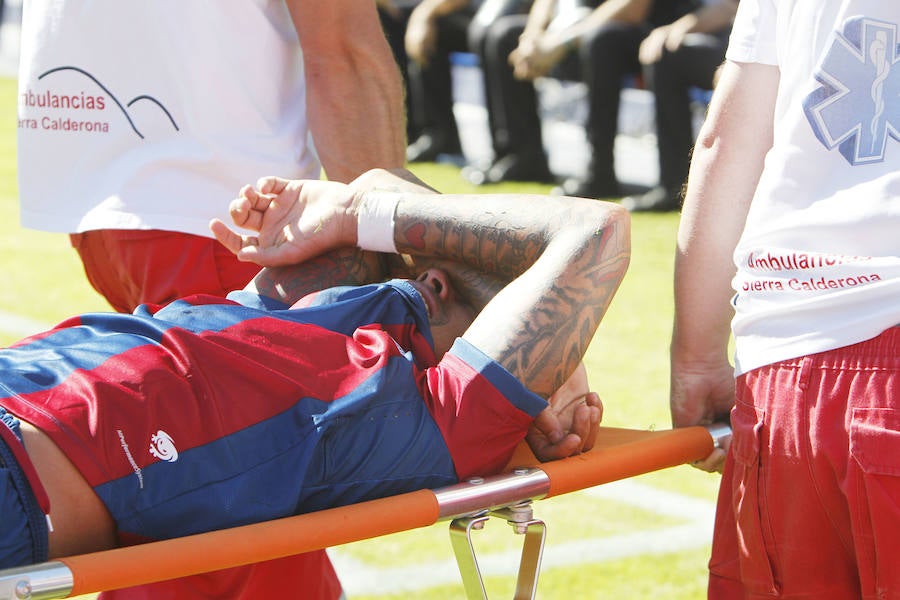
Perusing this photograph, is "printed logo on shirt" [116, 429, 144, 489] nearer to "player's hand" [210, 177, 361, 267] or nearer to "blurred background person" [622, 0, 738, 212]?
"player's hand" [210, 177, 361, 267]

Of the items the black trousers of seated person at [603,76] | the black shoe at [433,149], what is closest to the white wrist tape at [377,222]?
the black trousers of seated person at [603,76]

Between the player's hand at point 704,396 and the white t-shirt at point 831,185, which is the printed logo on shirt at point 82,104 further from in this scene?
the white t-shirt at point 831,185

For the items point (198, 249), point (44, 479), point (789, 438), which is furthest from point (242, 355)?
point (789, 438)

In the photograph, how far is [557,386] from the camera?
7.27 feet

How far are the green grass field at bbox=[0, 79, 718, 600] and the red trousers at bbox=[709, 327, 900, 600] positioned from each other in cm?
53

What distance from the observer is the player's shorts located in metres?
1.77

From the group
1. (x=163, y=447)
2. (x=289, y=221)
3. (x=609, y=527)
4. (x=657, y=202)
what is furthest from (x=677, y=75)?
(x=163, y=447)

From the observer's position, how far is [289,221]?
2572mm

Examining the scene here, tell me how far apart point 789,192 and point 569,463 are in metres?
0.64

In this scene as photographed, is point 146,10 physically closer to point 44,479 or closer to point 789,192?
point 44,479

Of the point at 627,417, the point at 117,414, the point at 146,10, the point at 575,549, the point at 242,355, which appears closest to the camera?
the point at 117,414

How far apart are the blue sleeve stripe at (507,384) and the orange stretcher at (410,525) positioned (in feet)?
0.36

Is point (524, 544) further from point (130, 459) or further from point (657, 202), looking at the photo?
point (657, 202)

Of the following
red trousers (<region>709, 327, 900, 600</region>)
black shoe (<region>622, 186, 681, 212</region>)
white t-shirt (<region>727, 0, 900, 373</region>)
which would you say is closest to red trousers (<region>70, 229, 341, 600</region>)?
red trousers (<region>709, 327, 900, 600</region>)
